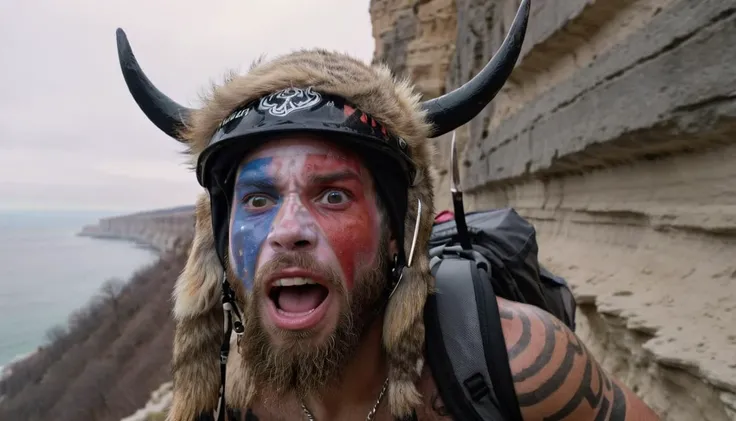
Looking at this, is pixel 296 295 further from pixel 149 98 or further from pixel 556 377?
pixel 149 98

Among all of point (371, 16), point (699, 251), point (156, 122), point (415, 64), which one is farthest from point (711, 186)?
point (371, 16)

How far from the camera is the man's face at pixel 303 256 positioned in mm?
1451

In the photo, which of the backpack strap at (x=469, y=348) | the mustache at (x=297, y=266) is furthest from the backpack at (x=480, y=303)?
the mustache at (x=297, y=266)

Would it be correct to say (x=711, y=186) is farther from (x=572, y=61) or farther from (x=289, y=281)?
(x=572, y=61)

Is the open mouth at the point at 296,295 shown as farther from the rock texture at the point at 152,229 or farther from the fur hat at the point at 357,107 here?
the rock texture at the point at 152,229

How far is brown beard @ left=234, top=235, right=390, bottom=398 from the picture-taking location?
1451mm

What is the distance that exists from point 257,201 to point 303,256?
0.27m

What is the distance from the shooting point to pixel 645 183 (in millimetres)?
2906

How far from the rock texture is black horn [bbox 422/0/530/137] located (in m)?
45.4

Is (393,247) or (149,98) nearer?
(393,247)

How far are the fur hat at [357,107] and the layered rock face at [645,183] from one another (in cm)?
110

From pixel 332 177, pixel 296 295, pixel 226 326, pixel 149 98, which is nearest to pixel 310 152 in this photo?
pixel 332 177

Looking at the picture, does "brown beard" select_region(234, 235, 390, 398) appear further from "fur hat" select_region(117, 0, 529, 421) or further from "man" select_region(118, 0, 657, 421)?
"fur hat" select_region(117, 0, 529, 421)

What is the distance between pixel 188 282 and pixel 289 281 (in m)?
0.56
